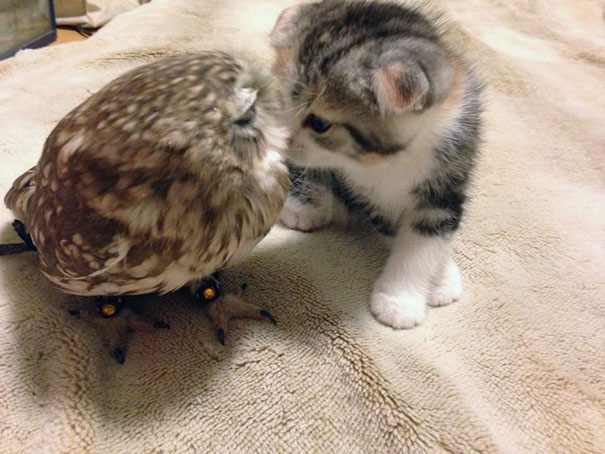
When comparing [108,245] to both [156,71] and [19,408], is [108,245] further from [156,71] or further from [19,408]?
[19,408]

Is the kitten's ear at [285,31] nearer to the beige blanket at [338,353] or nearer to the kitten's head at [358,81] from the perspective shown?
the kitten's head at [358,81]

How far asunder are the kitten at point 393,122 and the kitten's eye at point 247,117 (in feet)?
0.67

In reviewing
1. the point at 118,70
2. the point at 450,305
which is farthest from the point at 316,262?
the point at 118,70

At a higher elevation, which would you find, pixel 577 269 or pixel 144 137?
pixel 144 137

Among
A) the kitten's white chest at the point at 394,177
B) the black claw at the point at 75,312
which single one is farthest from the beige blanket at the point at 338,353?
the kitten's white chest at the point at 394,177

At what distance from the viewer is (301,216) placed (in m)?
1.15

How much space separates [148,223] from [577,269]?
0.96m

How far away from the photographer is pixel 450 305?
1.02 m

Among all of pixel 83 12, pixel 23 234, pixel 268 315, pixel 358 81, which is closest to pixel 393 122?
pixel 358 81

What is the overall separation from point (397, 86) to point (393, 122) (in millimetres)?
123

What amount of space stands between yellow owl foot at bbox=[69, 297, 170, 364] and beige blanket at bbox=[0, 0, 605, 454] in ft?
0.05

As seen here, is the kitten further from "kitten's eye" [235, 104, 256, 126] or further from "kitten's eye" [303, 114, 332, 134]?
"kitten's eye" [235, 104, 256, 126]

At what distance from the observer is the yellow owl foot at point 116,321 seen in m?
0.80

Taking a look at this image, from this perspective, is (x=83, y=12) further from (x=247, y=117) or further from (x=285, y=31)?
(x=247, y=117)
